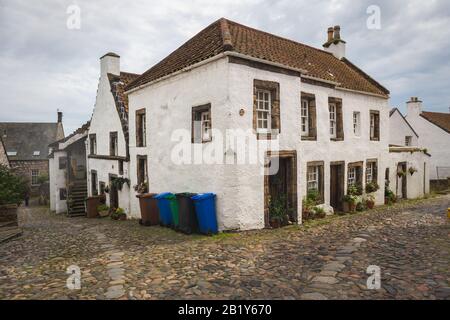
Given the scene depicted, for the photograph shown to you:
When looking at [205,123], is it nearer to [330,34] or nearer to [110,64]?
[110,64]

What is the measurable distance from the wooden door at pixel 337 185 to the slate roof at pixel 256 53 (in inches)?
162

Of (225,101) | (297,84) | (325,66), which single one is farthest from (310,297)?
(325,66)

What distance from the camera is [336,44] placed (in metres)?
19.9

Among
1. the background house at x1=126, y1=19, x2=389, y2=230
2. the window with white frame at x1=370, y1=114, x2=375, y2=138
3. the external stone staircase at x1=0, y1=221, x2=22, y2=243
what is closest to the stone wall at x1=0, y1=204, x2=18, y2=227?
the external stone staircase at x1=0, y1=221, x2=22, y2=243

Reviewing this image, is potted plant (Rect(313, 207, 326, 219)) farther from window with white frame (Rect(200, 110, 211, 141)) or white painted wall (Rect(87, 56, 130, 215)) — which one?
white painted wall (Rect(87, 56, 130, 215))

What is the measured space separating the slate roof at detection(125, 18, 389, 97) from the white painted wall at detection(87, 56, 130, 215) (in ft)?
11.8

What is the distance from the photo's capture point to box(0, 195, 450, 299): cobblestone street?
5.21 metres

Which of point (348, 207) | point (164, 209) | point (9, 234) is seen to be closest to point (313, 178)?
point (348, 207)

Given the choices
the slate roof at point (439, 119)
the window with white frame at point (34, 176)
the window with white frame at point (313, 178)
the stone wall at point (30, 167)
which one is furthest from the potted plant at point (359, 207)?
the window with white frame at point (34, 176)

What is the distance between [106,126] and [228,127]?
→ 40.3 ft

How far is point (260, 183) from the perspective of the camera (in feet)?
32.5

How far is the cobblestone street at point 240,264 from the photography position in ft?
17.1

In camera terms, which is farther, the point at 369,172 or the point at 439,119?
the point at 439,119
